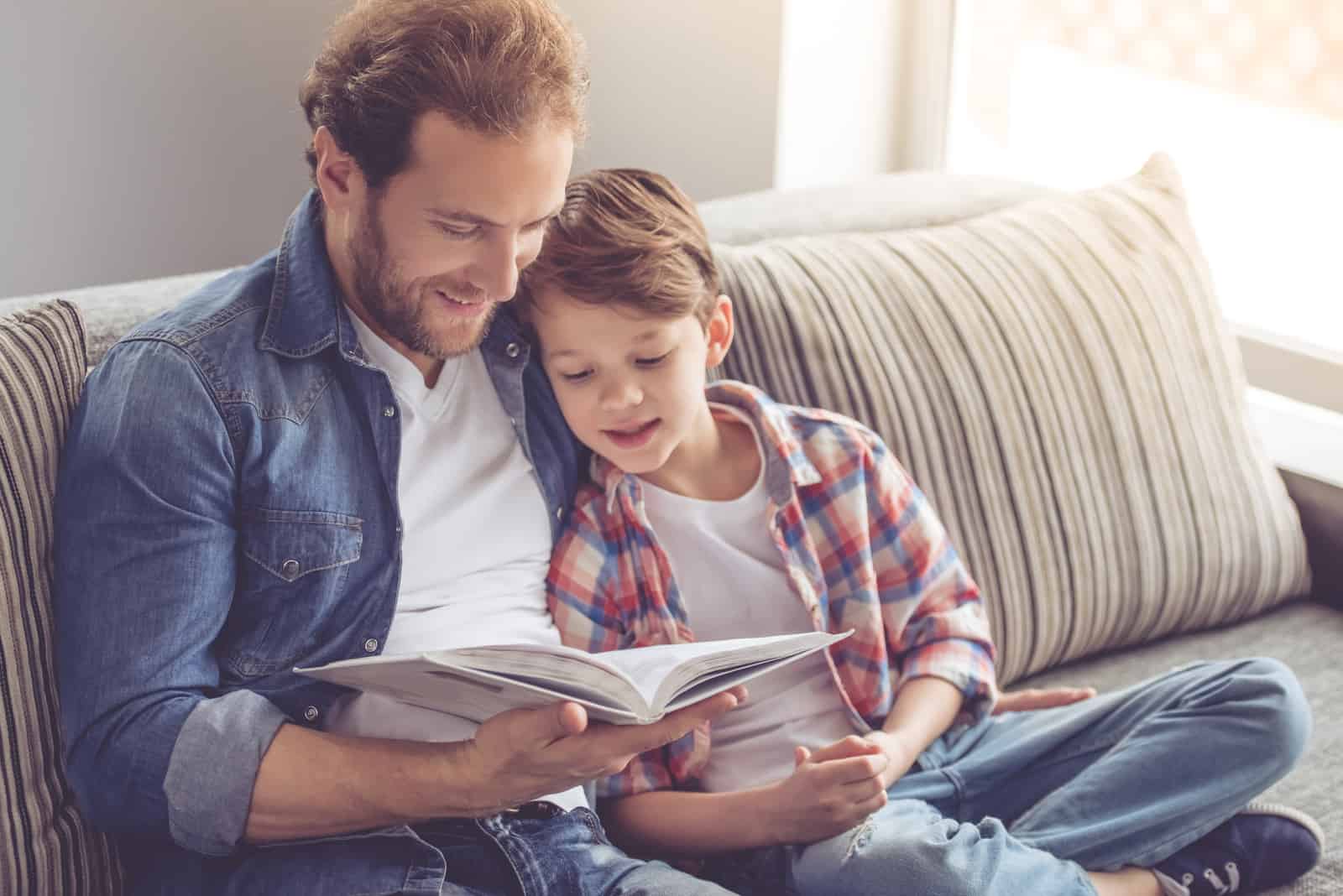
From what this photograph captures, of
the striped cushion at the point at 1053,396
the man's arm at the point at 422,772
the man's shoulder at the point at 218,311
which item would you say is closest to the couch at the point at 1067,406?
the striped cushion at the point at 1053,396

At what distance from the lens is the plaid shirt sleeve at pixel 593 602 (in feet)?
4.87

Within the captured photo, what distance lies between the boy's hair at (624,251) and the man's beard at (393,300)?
0.28ft

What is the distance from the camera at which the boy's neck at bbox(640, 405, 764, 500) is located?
5.08 feet

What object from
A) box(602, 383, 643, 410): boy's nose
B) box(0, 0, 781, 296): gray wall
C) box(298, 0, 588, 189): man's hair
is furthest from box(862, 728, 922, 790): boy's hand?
box(0, 0, 781, 296): gray wall

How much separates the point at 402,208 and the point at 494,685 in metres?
0.47

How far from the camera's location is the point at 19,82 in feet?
6.06

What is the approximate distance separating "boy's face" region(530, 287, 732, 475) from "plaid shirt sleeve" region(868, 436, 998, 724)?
25cm

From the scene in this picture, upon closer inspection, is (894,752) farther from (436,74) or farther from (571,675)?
(436,74)

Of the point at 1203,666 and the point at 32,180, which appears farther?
the point at 32,180

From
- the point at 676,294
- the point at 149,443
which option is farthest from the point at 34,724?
the point at 676,294

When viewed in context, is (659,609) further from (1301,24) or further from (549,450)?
(1301,24)

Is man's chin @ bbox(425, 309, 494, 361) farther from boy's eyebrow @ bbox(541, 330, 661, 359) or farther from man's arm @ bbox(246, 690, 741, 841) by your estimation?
man's arm @ bbox(246, 690, 741, 841)

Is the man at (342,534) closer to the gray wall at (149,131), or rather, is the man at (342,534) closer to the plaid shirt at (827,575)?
the plaid shirt at (827,575)

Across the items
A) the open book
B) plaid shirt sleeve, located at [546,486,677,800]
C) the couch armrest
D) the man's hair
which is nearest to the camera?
the open book
